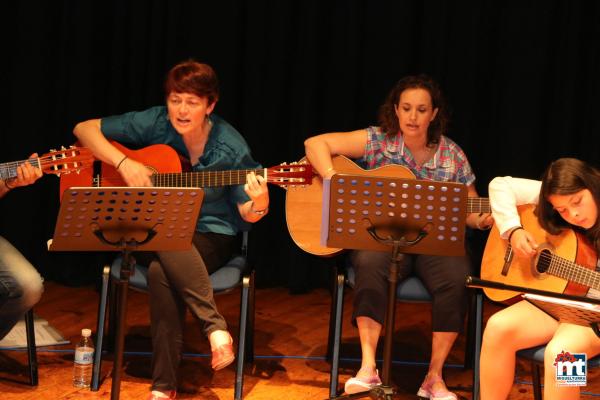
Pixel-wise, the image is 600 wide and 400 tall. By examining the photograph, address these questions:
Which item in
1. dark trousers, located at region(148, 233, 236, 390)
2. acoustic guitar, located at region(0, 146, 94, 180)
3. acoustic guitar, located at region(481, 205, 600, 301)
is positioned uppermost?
acoustic guitar, located at region(0, 146, 94, 180)

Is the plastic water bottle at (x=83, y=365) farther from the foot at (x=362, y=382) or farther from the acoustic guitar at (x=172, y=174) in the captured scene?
the foot at (x=362, y=382)

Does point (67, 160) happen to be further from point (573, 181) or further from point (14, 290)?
point (573, 181)

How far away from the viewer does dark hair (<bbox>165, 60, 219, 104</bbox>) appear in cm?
426

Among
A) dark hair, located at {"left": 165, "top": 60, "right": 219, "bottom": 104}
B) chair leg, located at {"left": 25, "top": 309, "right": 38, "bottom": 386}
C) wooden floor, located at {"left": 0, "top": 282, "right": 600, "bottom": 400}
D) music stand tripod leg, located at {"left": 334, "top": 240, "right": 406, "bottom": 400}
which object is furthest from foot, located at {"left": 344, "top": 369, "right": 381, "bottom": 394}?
dark hair, located at {"left": 165, "top": 60, "right": 219, "bottom": 104}

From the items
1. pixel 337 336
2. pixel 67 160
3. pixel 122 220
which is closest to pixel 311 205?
pixel 337 336

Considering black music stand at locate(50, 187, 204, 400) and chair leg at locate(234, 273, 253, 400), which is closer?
black music stand at locate(50, 187, 204, 400)

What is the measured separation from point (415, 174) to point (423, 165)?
0.20ft

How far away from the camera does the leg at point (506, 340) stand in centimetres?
352

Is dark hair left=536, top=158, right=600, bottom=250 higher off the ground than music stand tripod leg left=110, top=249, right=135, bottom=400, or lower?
higher

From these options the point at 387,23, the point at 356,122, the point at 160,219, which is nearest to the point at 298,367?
the point at 160,219

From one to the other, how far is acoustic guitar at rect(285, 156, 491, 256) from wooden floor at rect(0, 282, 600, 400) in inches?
24.4

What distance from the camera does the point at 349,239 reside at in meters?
3.53

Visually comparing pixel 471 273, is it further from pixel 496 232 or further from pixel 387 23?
pixel 387 23

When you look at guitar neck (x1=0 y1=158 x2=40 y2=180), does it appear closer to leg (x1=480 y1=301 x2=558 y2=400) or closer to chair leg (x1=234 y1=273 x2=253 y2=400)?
chair leg (x1=234 y1=273 x2=253 y2=400)
